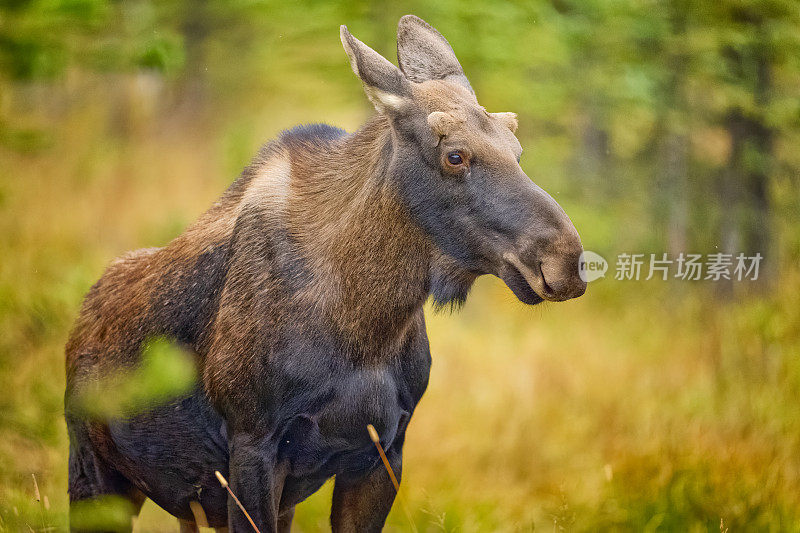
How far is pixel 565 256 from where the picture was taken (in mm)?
3061

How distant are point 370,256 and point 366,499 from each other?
1.12 metres

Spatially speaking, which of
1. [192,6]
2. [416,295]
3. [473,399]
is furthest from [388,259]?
[192,6]

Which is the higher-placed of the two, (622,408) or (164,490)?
(164,490)

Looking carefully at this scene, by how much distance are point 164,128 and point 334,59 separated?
7.32m

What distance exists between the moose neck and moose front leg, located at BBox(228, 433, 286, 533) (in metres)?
0.56

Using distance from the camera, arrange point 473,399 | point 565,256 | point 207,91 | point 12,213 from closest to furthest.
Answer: point 565,256
point 473,399
point 12,213
point 207,91

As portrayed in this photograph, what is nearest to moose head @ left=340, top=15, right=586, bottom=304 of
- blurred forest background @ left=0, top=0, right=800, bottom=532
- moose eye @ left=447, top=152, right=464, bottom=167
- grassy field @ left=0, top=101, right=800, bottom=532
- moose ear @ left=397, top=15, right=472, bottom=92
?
moose eye @ left=447, top=152, right=464, bottom=167

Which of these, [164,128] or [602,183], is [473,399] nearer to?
[602,183]

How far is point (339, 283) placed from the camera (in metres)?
3.56

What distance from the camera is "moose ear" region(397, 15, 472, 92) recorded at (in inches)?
144

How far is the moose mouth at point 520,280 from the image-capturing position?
3.16m

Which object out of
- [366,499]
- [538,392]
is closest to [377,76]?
[366,499]

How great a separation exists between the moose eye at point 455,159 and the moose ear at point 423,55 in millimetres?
470

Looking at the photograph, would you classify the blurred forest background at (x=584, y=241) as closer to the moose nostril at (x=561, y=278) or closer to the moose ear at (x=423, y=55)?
the moose ear at (x=423, y=55)
